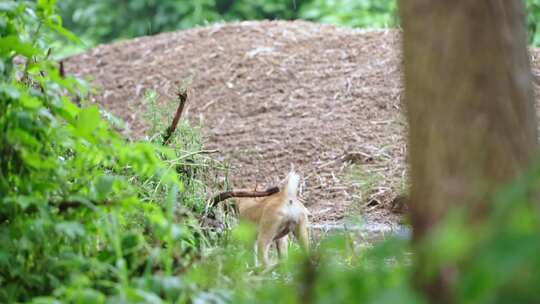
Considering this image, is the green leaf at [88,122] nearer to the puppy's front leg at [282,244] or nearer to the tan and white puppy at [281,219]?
the tan and white puppy at [281,219]

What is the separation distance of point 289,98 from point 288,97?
26mm

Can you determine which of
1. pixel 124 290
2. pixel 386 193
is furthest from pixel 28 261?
pixel 386 193

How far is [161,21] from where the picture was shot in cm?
1612

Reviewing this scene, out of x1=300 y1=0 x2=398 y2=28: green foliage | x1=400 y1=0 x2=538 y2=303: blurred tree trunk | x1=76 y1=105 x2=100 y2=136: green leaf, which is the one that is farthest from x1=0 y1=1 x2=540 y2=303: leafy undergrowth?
x1=300 y1=0 x2=398 y2=28: green foliage

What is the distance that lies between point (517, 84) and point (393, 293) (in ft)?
2.83

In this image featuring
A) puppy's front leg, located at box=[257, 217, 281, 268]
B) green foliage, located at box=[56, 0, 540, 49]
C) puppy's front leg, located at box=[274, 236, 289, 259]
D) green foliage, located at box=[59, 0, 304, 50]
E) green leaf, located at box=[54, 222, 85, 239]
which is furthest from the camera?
green foliage, located at box=[59, 0, 304, 50]

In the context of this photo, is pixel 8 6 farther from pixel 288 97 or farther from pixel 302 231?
pixel 288 97

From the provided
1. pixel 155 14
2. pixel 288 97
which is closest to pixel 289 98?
pixel 288 97

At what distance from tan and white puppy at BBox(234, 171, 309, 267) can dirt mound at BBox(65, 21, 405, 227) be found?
0.69m

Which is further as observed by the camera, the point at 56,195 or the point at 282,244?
the point at 282,244

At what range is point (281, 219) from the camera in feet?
19.2

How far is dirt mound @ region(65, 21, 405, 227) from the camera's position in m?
7.29

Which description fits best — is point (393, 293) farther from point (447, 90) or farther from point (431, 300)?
point (447, 90)

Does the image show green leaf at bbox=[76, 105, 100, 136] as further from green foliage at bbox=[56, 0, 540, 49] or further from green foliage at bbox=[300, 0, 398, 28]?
green foliage at bbox=[300, 0, 398, 28]
